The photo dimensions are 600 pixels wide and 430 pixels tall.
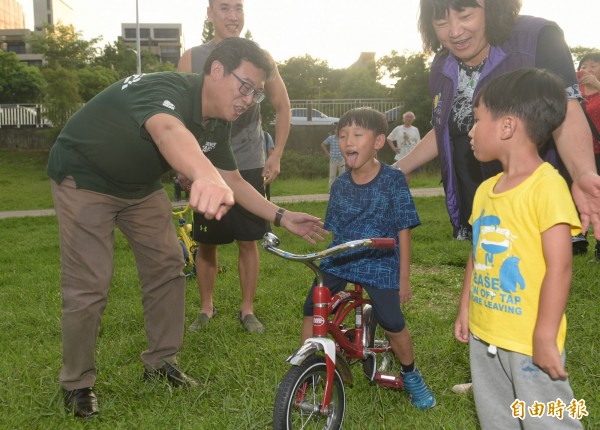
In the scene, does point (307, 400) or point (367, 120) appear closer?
point (307, 400)

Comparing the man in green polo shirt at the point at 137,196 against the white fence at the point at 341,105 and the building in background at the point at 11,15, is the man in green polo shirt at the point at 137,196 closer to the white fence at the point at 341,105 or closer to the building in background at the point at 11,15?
the white fence at the point at 341,105

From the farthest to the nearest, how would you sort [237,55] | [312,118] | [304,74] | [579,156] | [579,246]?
[304,74], [312,118], [579,246], [237,55], [579,156]

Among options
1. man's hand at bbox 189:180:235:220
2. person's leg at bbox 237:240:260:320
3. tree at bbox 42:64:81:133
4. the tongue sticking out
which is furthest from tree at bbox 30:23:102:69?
man's hand at bbox 189:180:235:220

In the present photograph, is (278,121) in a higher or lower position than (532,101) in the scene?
lower

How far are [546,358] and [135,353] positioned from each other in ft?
10.2

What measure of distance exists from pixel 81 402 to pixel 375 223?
6.25 ft

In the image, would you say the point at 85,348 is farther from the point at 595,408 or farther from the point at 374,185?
the point at 595,408

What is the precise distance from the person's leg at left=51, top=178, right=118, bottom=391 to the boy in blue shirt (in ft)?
3.89

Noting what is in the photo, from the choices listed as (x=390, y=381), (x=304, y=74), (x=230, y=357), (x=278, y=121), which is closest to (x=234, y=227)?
(x=278, y=121)

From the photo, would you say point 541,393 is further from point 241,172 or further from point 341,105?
point 341,105

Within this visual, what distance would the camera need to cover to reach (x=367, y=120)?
3471 millimetres

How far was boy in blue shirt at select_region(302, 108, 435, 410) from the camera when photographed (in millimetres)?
3381

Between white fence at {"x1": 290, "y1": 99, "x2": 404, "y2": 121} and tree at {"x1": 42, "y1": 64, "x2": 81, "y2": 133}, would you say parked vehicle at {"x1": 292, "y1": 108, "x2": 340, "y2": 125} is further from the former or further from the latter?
tree at {"x1": 42, "y1": 64, "x2": 81, "y2": 133}

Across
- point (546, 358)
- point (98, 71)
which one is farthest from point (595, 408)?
point (98, 71)
